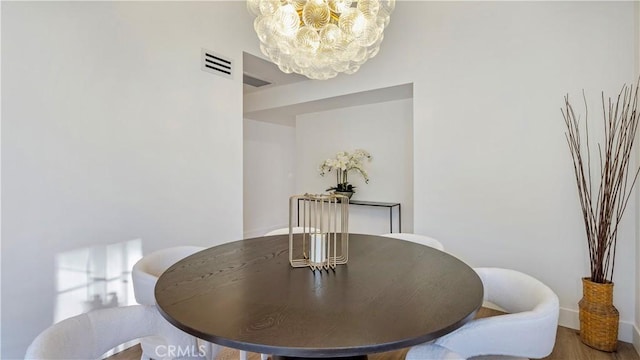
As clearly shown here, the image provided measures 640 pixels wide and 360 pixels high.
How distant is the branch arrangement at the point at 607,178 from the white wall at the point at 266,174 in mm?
4274

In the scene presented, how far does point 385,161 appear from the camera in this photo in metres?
4.15

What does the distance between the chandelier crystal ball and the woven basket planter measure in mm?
2279

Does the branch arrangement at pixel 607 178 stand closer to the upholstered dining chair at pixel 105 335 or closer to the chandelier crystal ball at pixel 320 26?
the chandelier crystal ball at pixel 320 26

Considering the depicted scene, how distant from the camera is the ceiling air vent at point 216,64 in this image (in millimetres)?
2674

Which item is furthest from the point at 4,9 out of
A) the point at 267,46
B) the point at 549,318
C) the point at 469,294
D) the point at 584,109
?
the point at 584,109

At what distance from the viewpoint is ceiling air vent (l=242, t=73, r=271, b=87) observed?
402 centimetres

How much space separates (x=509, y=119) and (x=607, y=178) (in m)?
0.81

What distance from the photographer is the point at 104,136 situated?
80.4 inches

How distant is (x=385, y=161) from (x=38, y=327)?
12.1 feet

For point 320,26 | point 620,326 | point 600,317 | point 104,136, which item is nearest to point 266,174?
point 104,136

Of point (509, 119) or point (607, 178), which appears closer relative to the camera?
point (607, 178)

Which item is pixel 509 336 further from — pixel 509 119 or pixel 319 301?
pixel 509 119

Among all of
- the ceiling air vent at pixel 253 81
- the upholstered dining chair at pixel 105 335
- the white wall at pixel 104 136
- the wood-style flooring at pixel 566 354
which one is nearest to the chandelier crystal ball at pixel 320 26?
the white wall at pixel 104 136

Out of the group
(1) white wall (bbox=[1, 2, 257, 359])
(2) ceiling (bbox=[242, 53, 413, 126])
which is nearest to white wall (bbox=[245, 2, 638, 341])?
(2) ceiling (bbox=[242, 53, 413, 126])
